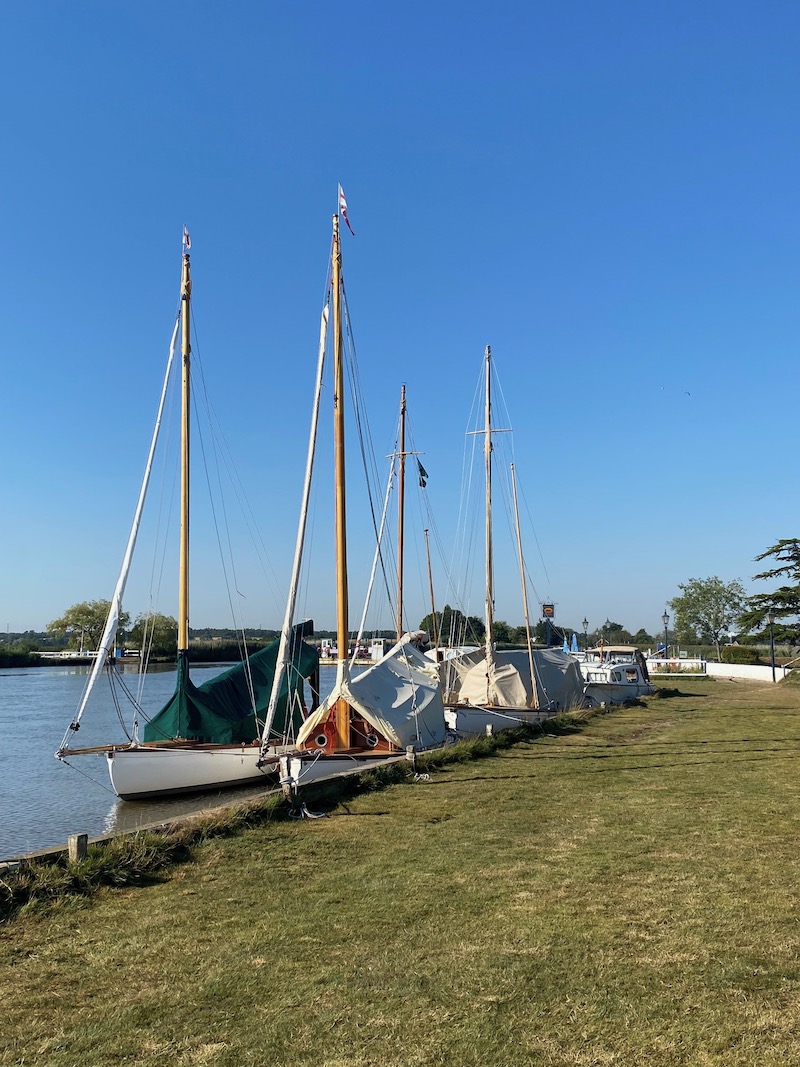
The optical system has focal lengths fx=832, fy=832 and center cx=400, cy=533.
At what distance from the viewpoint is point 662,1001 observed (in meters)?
5.72

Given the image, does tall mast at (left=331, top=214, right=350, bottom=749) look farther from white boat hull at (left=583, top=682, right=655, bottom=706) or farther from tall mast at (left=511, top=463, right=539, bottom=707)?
white boat hull at (left=583, top=682, right=655, bottom=706)

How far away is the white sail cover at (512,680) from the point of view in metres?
28.2

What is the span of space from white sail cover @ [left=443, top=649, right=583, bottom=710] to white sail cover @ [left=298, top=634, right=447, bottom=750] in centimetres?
673

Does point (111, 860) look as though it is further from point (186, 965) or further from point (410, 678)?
point (410, 678)

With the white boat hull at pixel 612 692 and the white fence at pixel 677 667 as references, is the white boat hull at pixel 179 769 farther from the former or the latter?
the white fence at pixel 677 667

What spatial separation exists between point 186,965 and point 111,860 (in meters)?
3.15

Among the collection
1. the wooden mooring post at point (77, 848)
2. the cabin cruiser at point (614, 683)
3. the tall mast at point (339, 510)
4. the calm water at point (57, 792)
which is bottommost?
the calm water at point (57, 792)

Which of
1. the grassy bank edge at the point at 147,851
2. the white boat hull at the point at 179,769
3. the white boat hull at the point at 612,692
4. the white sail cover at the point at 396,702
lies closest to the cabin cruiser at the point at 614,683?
the white boat hull at the point at 612,692

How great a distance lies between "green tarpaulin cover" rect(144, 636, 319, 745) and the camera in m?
20.7

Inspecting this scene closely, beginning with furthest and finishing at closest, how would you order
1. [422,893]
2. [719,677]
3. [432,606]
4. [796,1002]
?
[719,677], [432,606], [422,893], [796,1002]

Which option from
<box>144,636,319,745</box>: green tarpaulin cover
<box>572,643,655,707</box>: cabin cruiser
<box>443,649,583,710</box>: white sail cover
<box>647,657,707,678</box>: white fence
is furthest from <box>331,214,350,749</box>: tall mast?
<box>647,657,707,678</box>: white fence

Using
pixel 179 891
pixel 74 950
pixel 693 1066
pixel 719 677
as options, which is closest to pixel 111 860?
pixel 179 891

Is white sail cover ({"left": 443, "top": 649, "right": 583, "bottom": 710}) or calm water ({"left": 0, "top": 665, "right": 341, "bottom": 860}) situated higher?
white sail cover ({"left": 443, "top": 649, "right": 583, "bottom": 710})

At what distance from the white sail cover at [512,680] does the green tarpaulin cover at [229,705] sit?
747 cm
